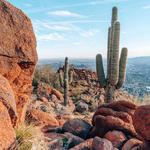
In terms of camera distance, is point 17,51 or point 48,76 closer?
point 17,51

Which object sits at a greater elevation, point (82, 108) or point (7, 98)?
point (7, 98)

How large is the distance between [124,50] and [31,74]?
27.0 feet

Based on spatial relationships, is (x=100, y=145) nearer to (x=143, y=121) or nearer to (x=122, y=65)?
(x=143, y=121)

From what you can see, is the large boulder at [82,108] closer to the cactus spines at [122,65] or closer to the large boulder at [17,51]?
the cactus spines at [122,65]

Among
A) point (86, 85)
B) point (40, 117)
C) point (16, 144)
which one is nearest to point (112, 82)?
point (40, 117)

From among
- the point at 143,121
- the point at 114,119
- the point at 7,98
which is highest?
the point at 7,98

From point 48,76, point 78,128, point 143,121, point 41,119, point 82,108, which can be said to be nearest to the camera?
point 143,121

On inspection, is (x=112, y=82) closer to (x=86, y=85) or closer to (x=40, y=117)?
(x=40, y=117)

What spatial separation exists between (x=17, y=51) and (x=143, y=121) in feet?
10.6

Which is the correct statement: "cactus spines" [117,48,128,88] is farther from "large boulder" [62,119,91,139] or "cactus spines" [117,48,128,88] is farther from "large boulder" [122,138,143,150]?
"large boulder" [122,138,143,150]

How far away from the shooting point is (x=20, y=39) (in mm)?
8438

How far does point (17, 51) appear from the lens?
8.27 m

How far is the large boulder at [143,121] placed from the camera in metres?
7.86

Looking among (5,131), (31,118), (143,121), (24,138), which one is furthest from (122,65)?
(5,131)
